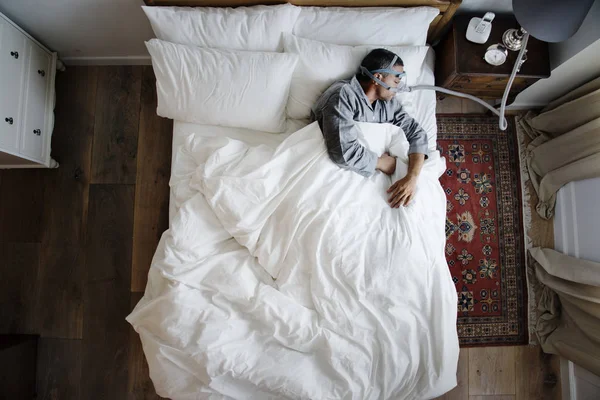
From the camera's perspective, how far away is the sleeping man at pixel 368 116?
4.30 ft

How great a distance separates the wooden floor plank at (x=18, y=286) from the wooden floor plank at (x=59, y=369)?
5.2 inches

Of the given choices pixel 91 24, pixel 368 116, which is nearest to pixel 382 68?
pixel 368 116

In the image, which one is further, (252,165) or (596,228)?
(596,228)

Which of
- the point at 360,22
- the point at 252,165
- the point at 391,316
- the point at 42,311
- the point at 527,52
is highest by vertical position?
the point at 360,22

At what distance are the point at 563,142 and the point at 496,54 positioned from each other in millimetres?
592

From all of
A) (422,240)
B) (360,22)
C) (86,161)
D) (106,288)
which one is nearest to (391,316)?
(422,240)

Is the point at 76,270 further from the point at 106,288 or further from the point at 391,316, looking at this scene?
the point at 391,316

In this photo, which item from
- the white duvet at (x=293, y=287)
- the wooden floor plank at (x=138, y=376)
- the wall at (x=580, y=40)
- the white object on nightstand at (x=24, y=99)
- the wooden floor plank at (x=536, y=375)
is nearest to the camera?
the white duvet at (x=293, y=287)

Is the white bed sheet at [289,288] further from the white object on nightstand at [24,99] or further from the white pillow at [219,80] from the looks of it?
the white object on nightstand at [24,99]

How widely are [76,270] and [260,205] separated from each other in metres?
1.08

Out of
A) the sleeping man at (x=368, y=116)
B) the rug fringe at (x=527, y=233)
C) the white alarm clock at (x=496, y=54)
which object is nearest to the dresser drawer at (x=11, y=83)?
the sleeping man at (x=368, y=116)

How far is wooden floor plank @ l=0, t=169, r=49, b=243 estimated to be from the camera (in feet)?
5.48

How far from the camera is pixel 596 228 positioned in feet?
5.05

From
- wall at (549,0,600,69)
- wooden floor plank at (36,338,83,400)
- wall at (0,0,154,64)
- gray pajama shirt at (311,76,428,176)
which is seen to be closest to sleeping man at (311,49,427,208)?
gray pajama shirt at (311,76,428,176)
